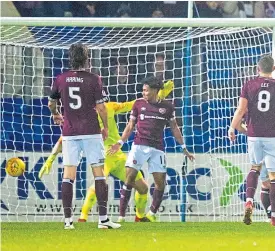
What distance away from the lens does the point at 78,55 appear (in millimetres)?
12891

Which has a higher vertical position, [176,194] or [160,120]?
[160,120]

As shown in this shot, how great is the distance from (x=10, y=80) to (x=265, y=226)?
472cm

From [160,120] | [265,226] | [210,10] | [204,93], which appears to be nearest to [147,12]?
[210,10]

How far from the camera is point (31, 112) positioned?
17.1 meters

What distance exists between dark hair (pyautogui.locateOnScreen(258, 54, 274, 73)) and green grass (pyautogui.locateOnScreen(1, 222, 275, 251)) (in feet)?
5.40

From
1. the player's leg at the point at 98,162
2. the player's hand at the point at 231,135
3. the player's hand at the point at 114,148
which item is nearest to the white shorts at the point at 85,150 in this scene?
the player's leg at the point at 98,162

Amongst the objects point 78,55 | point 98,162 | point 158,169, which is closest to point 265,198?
point 158,169

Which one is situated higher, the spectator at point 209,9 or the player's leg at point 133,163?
the spectator at point 209,9

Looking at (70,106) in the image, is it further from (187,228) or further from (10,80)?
(10,80)

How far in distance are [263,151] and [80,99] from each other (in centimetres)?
216

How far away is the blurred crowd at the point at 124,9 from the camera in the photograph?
19578mm

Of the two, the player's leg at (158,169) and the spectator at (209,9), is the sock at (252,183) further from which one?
the spectator at (209,9)

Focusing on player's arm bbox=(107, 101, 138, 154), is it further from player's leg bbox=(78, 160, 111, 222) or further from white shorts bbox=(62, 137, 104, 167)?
white shorts bbox=(62, 137, 104, 167)

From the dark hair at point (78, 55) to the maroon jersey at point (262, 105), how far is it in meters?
1.84
